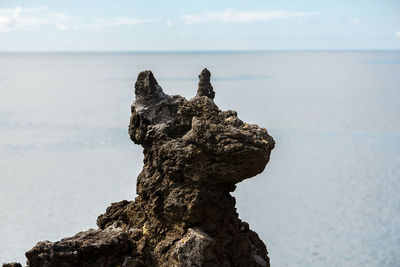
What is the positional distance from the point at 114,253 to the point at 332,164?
25502mm

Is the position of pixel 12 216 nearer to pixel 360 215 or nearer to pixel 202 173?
pixel 360 215

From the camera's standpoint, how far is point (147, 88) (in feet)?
25.2

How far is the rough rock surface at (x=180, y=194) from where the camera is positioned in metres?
6.79

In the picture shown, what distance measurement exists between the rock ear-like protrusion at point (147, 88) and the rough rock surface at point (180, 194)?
14mm

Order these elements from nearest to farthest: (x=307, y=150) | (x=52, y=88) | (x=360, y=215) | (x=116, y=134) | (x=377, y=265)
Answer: (x=377, y=265), (x=360, y=215), (x=307, y=150), (x=116, y=134), (x=52, y=88)

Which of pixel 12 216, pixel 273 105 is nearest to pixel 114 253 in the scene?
pixel 12 216

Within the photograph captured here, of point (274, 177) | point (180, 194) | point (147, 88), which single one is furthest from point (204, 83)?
point (274, 177)

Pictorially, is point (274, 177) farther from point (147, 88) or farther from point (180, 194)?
point (180, 194)

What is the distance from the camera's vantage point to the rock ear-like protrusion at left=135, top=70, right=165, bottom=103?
7.66m

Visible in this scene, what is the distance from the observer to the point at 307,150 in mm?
33844

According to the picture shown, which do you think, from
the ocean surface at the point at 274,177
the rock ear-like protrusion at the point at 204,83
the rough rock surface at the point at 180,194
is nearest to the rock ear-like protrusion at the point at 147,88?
the rough rock surface at the point at 180,194

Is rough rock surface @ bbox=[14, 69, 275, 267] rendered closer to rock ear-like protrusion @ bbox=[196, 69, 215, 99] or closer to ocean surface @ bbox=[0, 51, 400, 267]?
rock ear-like protrusion @ bbox=[196, 69, 215, 99]

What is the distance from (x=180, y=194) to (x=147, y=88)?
1.54 metres

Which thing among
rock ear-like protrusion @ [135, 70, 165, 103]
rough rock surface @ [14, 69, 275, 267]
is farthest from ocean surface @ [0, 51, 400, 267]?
rock ear-like protrusion @ [135, 70, 165, 103]
